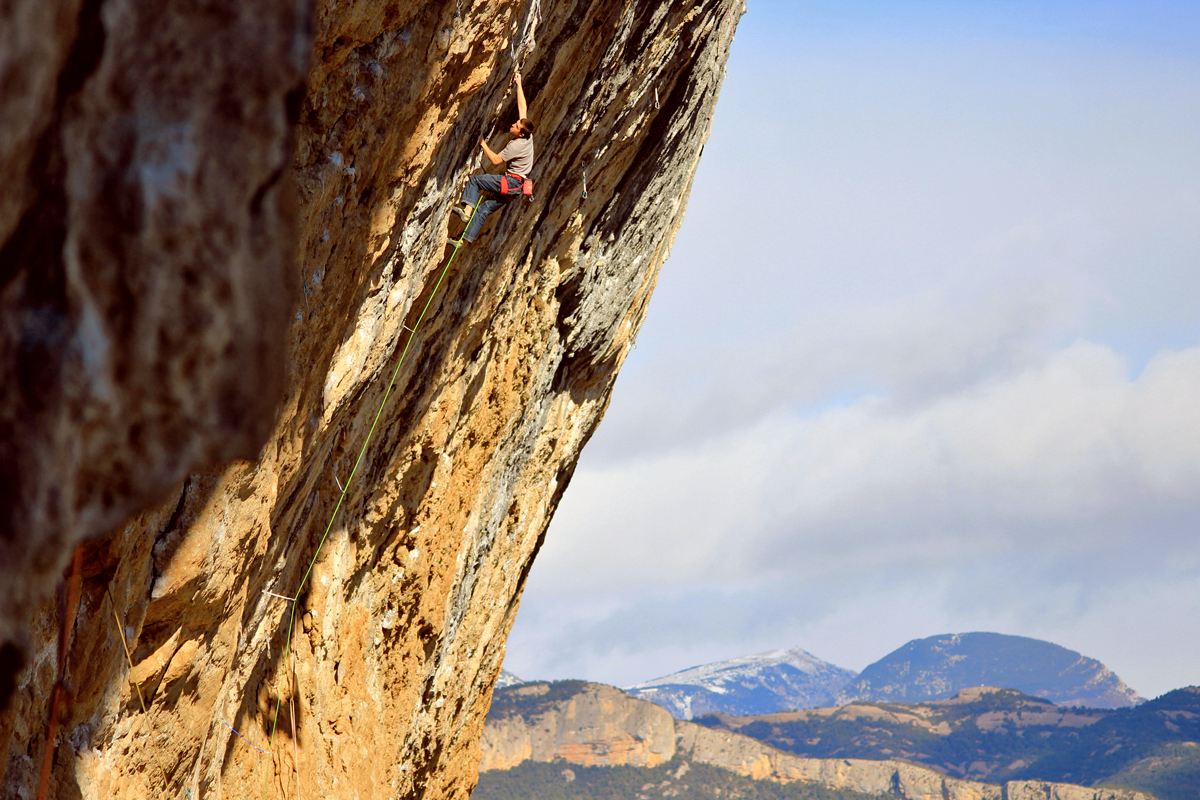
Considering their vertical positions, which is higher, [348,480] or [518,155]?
[518,155]

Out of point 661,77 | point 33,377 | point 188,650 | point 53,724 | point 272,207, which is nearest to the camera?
point 33,377

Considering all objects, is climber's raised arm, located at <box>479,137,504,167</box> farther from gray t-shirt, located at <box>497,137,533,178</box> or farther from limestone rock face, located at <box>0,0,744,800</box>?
limestone rock face, located at <box>0,0,744,800</box>

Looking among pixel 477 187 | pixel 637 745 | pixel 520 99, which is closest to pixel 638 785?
pixel 637 745

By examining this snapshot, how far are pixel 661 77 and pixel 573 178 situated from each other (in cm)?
136

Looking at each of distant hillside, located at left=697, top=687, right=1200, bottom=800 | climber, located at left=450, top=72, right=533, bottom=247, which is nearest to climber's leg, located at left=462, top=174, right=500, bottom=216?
climber, located at left=450, top=72, right=533, bottom=247

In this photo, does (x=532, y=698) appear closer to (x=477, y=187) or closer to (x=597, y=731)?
(x=597, y=731)

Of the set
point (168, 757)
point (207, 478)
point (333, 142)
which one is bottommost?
point (168, 757)

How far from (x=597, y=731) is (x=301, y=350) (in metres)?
116

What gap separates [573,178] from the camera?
8445 millimetres

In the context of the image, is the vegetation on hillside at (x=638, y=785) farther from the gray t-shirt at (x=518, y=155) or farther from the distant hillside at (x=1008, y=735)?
the gray t-shirt at (x=518, y=155)

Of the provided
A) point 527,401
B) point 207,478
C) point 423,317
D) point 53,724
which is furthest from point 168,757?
point 527,401

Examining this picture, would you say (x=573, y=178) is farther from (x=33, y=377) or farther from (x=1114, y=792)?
(x=1114, y=792)

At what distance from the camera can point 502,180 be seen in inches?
258

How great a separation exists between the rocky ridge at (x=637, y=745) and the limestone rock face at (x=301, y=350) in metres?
98.6
